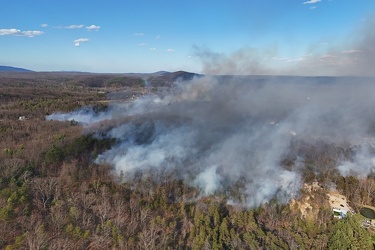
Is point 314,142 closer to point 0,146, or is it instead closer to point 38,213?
point 38,213

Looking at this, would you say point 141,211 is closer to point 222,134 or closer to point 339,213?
point 339,213

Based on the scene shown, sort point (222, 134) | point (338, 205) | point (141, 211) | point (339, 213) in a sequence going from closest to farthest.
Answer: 1. point (141, 211)
2. point (339, 213)
3. point (338, 205)
4. point (222, 134)

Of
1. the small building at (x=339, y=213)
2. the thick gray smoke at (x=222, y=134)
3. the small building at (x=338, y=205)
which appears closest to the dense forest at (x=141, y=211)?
the small building at (x=338, y=205)

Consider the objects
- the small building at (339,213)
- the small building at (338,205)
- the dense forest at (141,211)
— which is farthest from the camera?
the small building at (338,205)

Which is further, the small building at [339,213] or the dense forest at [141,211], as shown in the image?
the small building at [339,213]

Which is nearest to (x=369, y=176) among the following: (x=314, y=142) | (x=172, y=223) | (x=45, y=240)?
(x=314, y=142)

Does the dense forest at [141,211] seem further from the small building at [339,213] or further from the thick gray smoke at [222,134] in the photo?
the thick gray smoke at [222,134]

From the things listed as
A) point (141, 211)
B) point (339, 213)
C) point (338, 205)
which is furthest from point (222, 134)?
point (141, 211)
